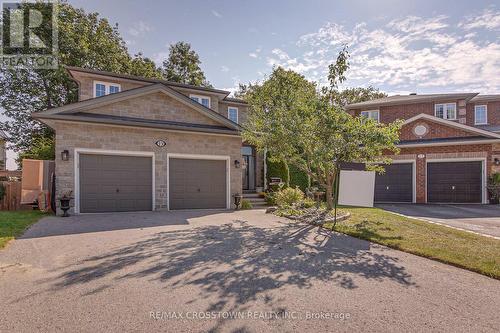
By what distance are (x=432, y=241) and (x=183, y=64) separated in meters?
31.2

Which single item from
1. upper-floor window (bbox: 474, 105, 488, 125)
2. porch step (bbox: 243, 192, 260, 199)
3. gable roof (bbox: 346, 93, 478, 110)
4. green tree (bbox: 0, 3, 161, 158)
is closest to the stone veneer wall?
porch step (bbox: 243, 192, 260, 199)

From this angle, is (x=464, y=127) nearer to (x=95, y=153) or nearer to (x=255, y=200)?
(x=255, y=200)

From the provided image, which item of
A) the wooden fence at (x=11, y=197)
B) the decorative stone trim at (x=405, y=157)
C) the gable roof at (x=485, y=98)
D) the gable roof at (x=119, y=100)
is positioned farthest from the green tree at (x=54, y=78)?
the gable roof at (x=485, y=98)

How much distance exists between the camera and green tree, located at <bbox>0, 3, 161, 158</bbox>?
74.7 ft

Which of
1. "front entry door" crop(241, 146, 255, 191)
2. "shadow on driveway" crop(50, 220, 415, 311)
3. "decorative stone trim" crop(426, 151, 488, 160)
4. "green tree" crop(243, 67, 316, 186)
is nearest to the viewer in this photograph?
"shadow on driveway" crop(50, 220, 415, 311)

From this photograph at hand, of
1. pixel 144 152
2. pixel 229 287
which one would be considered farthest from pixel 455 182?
pixel 229 287

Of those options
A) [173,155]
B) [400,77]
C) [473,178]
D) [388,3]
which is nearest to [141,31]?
[173,155]

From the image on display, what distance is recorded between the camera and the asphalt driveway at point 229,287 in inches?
124

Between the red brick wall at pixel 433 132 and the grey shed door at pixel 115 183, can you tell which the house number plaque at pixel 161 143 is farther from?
the red brick wall at pixel 433 132

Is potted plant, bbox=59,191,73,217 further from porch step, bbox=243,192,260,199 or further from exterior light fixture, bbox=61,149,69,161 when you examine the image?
porch step, bbox=243,192,260,199

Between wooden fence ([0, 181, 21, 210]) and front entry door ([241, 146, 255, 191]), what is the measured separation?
36.8 ft

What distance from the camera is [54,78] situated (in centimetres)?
2270

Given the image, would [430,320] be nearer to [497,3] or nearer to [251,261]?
[251,261]

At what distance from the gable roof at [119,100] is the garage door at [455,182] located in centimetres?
1229
